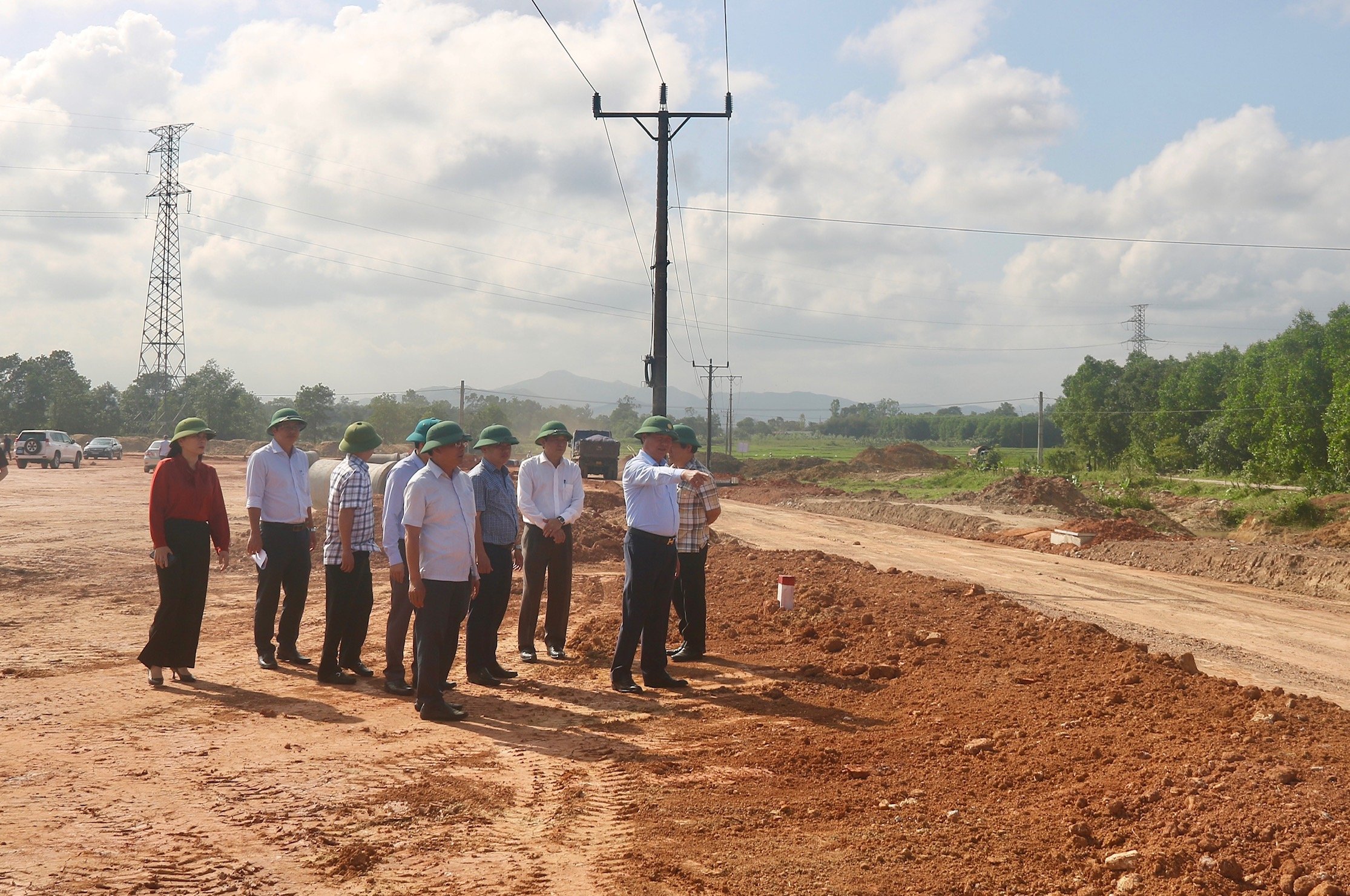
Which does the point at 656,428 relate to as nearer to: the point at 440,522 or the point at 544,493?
the point at 544,493

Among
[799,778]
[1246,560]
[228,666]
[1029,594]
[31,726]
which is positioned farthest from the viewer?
[1246,560]

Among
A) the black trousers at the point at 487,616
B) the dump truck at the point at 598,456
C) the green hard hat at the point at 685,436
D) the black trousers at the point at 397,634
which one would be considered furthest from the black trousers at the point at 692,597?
the dump truck at the point at 598,456

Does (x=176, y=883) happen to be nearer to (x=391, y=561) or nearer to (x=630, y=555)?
(x=391, y=561)

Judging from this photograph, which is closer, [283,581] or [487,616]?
[487,616]

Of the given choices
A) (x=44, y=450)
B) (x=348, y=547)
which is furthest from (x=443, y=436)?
(x=44, y=450)

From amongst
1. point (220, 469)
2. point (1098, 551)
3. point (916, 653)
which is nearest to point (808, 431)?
point (220, 469)

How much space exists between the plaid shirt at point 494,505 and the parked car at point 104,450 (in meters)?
56.4

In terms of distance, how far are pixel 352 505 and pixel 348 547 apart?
1.07 ft

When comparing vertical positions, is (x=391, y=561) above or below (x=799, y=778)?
above

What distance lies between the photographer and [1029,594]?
14477 millimetres

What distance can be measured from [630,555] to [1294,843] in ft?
15.1

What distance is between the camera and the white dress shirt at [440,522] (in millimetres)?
6816

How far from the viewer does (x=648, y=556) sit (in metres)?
7.68

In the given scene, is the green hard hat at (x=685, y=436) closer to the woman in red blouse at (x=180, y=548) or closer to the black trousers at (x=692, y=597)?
the black trousers at (x=692, y=597)
